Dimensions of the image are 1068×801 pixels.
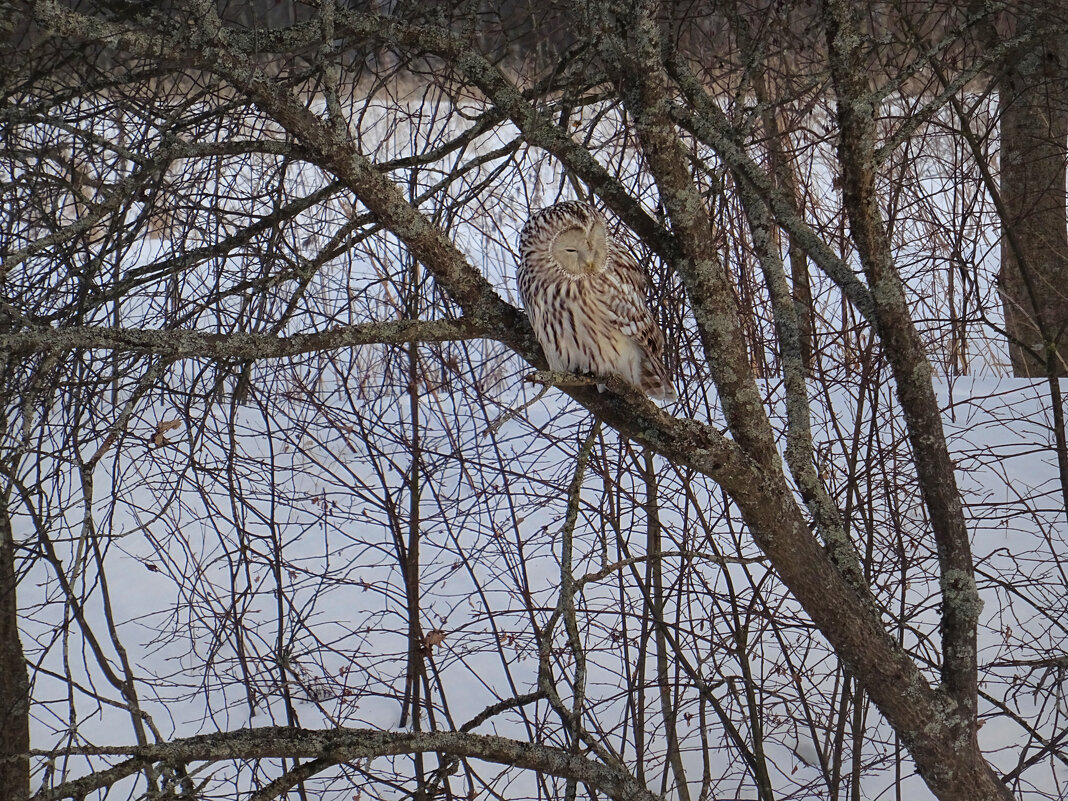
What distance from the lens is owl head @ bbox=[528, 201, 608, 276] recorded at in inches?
104

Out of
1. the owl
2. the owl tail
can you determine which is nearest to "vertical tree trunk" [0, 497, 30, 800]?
the owl

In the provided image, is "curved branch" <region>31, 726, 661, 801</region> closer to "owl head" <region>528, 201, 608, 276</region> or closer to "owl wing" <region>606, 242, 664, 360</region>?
"owl wing" <region>606, 242, 664, 360</region>

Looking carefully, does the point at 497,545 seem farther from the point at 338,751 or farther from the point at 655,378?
the point at 338,751

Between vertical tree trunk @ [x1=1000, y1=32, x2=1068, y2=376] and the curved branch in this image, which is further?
vertical tree trunk @ [x1=1000, y1=32, x2=1068, y2=376]

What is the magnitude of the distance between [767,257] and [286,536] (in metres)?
3.53

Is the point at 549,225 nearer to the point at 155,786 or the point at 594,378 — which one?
the point at 594,378

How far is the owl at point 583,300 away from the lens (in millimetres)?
2617

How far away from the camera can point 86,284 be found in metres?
2.16

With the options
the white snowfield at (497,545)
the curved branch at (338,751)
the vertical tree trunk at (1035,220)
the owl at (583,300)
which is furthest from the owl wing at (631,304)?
the vertical tree trunk at (1035,220)

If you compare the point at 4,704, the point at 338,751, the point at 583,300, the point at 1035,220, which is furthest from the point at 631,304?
the point at 1035,220

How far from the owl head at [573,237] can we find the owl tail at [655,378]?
30 centimetres

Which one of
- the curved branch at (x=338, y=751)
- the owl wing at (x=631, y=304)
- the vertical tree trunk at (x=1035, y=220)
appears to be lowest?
the curved branch at (x=338, y=751)

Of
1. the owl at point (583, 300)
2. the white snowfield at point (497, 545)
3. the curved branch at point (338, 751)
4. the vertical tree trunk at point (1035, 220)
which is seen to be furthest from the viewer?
the vertical tree trunk at point (1035, 220)

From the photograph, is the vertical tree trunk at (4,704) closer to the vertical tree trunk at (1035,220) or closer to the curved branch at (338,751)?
the curved branch at (338,751)
